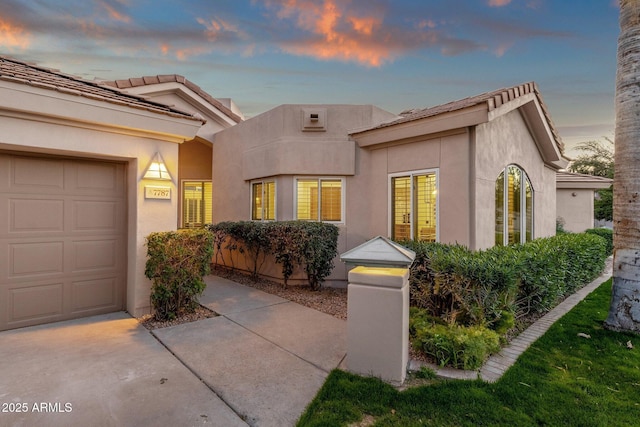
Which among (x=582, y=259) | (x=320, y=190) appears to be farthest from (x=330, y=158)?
(x=582, y=259)

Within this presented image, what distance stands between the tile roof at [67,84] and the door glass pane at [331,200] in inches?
159

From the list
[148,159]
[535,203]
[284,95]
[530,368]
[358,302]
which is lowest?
[530,368]

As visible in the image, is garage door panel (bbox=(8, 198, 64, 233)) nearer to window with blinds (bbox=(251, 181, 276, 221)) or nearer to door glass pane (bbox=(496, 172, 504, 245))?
window with blinds (bbox=(251, 181, 276, 221))

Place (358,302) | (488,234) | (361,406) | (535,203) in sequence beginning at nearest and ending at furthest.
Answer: (361,406)
(358,302)
(488,234)
(535,203)

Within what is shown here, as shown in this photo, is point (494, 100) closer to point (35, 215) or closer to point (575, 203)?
point (35, 215)

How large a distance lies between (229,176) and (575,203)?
1790 cm

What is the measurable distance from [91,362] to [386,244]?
13.2 ft

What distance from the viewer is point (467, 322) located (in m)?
4.80

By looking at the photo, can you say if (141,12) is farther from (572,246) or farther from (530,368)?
(572,246)

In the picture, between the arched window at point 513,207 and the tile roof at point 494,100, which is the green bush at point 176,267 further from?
the arched window at point 513,207

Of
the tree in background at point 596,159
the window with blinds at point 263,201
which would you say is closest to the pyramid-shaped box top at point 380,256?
the window with blinds at point 263,201

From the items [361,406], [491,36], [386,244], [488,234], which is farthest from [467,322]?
[491,36]

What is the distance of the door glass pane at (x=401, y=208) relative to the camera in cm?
789

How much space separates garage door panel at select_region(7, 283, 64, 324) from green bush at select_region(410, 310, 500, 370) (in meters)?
5.90
